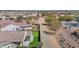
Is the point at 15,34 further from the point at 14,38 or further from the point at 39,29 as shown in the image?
the point at 39,29

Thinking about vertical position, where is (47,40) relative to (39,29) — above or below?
below

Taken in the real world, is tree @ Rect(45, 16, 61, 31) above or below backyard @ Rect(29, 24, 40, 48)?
above

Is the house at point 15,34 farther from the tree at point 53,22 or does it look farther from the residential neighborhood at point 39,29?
the tree at point 53,22

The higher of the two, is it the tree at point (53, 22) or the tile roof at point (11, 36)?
the tree at point (53, 22)

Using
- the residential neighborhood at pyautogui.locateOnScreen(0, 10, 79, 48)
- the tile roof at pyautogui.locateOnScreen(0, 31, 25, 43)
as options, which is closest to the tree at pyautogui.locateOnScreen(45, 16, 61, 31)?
the residential neighborhood at pyautogui.locateOnScreen(0, 10, 79, 48)

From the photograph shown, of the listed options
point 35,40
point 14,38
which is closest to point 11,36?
point 14,38

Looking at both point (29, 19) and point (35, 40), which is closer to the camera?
point (35, 40)

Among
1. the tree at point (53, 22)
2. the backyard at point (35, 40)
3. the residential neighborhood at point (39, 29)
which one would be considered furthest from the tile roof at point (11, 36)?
the tree at point (53, 22)

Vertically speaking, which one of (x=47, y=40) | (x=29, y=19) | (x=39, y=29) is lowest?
(x=47, y=40)

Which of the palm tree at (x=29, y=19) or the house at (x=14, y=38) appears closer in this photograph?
the house at (x=14, y=38)

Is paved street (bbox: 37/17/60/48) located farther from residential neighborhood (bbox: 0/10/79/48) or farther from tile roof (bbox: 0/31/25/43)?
tile roof (bbox: 0/31/25/43)
